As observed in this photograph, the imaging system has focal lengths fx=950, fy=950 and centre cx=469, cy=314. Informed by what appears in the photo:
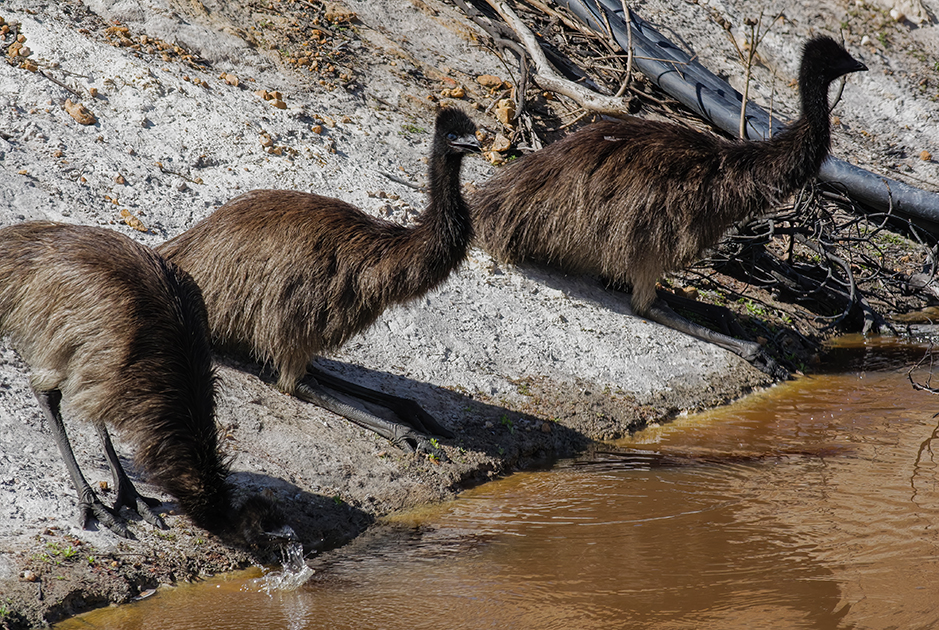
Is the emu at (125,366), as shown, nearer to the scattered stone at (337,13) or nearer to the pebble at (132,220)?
the pebble at (132,220)

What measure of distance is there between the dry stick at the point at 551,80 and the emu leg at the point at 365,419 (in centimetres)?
423

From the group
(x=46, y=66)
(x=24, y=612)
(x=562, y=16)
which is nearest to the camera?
(x=24, y=612)

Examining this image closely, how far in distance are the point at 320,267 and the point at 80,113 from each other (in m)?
3.00

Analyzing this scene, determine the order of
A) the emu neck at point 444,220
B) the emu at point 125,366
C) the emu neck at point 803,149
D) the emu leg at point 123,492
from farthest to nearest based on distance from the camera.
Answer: the emu neck at point 803,149, the emu neck at point 444,220, the emu leg at point 123,492, the emu at point 125,366

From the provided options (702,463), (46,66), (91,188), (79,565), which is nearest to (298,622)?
(79,565)

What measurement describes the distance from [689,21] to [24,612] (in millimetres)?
10891

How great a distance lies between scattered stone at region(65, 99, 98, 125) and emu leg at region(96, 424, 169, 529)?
11.7 feet

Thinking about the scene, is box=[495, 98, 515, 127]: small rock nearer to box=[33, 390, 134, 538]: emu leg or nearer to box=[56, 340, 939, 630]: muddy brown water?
box=[56, 340, 939, 630]: muddy brown water

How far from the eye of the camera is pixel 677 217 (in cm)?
709

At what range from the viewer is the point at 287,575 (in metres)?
4.40

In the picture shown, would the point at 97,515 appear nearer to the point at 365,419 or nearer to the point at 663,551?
the point at 365,419

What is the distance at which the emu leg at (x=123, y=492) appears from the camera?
4.49 meters

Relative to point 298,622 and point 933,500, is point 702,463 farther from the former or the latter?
point 298,622

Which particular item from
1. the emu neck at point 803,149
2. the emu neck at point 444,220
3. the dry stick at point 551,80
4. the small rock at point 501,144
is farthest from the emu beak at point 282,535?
the dry stick at point 551,80
